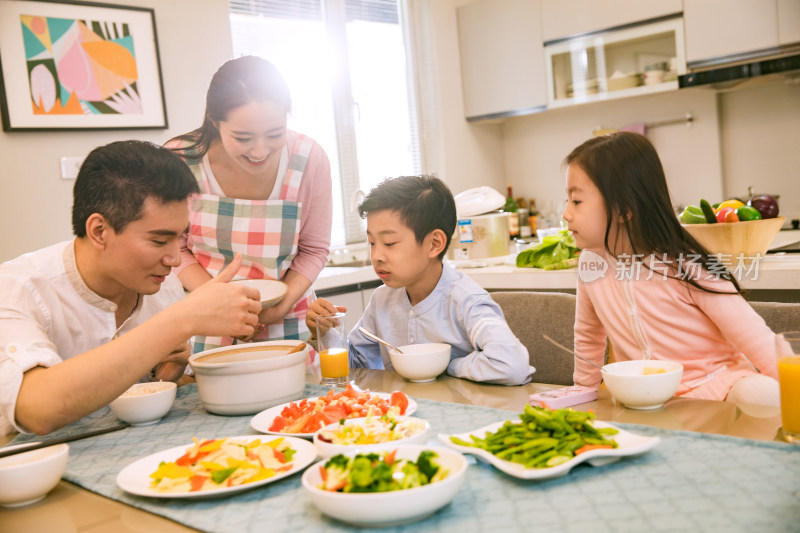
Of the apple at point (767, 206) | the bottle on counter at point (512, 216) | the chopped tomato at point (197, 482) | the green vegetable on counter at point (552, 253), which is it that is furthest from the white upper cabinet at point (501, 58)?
the chopped tomato at point (197, 482)

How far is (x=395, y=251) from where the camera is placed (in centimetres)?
186

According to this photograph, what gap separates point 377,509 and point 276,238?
1242 millimetres

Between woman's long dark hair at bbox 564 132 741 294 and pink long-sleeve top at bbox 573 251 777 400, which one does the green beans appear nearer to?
pink long-sleeve top at bbox 573 251 777 400

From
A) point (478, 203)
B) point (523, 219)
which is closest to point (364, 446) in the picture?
point (478, 203)

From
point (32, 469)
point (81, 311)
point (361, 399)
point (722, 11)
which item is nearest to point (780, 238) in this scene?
point (722, 11)

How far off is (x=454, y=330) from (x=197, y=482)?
38.7 inches

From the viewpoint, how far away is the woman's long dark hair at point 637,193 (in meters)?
1.67

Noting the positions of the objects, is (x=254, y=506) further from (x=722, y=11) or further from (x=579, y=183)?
(x=722, y=11)

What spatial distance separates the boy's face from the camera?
1841 mm

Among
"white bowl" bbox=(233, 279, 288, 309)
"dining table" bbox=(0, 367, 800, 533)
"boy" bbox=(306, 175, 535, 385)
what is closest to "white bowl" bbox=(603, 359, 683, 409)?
"dining table" bbox=(0, 367, 800, 533)

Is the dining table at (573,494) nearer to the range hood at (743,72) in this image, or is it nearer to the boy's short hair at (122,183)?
the boy's short hair at (122,183)

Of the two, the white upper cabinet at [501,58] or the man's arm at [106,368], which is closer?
the man's arm at [106,368]

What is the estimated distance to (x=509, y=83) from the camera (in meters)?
4.57

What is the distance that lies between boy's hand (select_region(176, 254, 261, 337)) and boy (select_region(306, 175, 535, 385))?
0.49 m
